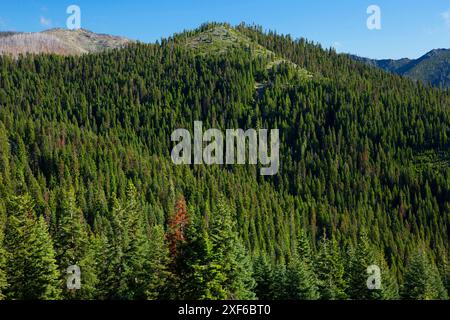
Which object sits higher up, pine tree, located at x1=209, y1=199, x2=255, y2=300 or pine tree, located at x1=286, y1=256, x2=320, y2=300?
pine tree, located at x1=209, y1=199, x2=255, y2=300

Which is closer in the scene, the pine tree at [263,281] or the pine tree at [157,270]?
the pine tree at [157,270]

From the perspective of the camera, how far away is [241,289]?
4750 cm

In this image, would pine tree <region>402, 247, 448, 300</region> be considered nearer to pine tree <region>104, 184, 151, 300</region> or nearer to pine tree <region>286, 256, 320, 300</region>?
pine tree <region>286, 256, 320, 300</region>

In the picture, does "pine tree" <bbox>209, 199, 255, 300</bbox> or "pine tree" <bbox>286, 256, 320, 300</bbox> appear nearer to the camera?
"pine tree" <bbox>209, 199, 255, 300</bbox>

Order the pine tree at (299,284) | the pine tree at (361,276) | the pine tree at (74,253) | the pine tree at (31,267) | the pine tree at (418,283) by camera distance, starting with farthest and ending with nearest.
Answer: the pine tree at (418,283), the pine tree at (361,276), the pine tree at (74,253), the pine tree at (299,284), the pine tree at (31,267)

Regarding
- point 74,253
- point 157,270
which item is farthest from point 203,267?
point 74,253

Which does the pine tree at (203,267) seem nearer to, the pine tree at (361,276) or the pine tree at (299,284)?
the pine tree at (299,284)

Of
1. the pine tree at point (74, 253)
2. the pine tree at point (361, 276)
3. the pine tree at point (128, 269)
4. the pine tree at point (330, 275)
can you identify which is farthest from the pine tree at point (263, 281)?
the pine tree at point (74, 253)

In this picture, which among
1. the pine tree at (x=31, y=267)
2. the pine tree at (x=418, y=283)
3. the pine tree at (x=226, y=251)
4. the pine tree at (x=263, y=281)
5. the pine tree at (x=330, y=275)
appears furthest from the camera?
the pine tree at (x=418, y=283)

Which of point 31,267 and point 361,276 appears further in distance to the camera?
point 361,276

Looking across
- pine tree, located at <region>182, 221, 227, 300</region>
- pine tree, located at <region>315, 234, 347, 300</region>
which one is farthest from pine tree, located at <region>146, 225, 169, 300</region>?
pine tree, located at <region>315, 234, 347, 300</region>

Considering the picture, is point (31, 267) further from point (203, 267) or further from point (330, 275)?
point (330, 275)

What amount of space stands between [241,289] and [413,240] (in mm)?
149027

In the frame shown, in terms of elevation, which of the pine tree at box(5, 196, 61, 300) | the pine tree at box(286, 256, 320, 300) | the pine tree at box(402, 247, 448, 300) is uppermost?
the pine tree at box(5, 196, 61, 300)
